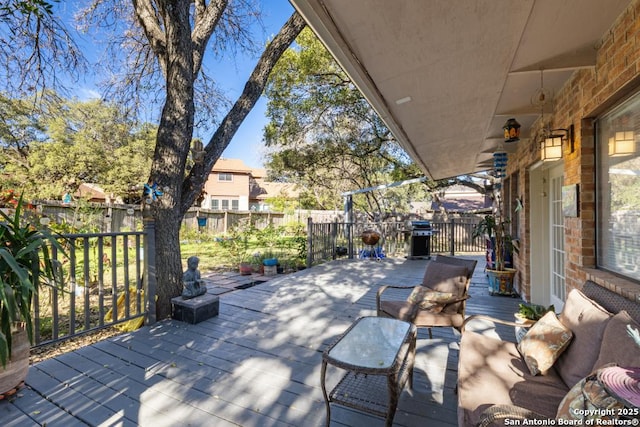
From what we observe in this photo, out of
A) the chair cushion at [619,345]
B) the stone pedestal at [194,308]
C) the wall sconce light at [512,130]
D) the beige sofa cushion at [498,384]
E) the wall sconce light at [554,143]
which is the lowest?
the stone pedestal at [194,308]

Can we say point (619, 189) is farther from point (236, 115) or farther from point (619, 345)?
point (236, 115)

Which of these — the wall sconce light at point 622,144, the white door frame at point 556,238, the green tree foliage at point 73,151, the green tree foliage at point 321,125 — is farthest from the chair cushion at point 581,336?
the green tree foliage at point 73,151

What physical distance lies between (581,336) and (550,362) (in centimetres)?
22

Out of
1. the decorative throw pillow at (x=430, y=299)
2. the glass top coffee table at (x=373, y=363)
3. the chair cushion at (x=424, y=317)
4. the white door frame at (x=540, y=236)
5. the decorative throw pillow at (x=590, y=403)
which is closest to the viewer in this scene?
the decorative throw pillow at (x=590, y=403)

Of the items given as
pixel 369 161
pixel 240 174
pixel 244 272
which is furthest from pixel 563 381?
pixel 240 174

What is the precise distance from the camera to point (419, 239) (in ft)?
29.6

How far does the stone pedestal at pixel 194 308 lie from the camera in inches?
142

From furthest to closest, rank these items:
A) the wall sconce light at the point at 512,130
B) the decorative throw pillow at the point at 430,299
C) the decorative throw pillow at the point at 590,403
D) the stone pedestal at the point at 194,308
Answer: the stone pedestal at the point at 194,308 → the wall sconce light at the point at 512,130 → the decorative throw pillow at the point at 430,299 → the decorative throw pillow at the point at 590,403

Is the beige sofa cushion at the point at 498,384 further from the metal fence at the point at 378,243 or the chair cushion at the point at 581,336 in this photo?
the metal fence at the point at 378,243

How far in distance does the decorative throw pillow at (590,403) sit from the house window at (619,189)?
1.26 meters

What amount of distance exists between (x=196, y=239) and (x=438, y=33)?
1174cm

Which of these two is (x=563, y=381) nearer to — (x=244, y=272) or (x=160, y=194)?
(x=160, y=194)

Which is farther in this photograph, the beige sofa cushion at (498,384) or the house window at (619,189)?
the house window at (619,189)

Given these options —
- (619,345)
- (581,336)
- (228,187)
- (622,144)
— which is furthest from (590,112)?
(228,187)
